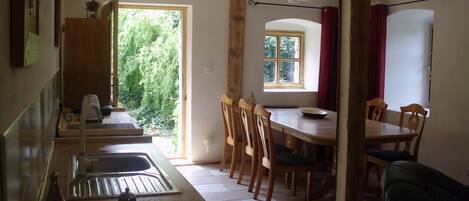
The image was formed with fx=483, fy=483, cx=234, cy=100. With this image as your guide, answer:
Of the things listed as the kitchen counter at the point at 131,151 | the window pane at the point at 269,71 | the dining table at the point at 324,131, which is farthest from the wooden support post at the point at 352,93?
the window pane at the point at 269,71

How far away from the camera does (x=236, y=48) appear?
5.82m

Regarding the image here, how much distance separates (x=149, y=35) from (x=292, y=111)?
74.3 inches

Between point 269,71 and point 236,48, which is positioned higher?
point 236,48

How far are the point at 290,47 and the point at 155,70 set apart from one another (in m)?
1.91

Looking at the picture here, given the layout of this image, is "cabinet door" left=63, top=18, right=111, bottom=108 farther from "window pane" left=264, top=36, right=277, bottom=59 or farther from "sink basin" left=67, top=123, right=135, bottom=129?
"window pane" left=264, top=36, right=277, bottom=59

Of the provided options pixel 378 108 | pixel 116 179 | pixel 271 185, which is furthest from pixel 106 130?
pixel 378 108

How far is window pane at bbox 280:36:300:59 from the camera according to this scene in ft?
21.3

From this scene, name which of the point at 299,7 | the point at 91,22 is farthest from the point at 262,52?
the point at 91,22

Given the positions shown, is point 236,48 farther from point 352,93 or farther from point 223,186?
point 352,93

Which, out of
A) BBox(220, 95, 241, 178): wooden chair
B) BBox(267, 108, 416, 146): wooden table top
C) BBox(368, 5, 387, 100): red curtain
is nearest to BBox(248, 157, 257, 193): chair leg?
BBox(267, 108, 416, 146): wooden table top

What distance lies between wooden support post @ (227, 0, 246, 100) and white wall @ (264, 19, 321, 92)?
2.06 feet

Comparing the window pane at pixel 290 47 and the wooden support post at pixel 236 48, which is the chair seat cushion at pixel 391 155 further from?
the window pane at pixel 290 47

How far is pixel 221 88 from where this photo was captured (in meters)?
5.87

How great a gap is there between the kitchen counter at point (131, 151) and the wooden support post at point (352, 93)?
1230mm
